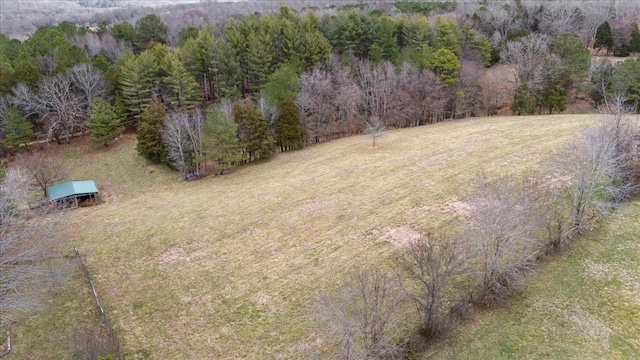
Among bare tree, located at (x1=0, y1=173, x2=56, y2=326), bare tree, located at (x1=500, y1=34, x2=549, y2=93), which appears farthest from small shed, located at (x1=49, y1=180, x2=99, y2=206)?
bare tree, located at (x1=500, y1=34, x2=549, y2=93)

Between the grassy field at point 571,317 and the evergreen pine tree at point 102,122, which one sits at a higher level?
the evergreen pine tree at point 102,122

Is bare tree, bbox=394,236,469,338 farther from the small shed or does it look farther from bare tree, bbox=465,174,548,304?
the small shed

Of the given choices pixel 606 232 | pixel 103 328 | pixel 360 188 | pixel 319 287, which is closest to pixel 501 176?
pixel 606 232

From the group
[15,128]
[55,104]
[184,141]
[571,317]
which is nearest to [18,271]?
[184,141]

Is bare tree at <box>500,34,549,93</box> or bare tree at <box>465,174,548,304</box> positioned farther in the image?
bare tree at <box>500,34,549,93</box>

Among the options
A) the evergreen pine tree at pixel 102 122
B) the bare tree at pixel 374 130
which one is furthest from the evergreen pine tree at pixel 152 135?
the bare tree at pixel 374 130

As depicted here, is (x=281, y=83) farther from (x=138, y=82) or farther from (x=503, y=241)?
(x=503, y=241)

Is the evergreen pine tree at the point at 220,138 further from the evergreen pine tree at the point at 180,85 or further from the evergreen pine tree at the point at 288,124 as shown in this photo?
the evergreen pine tree at the point at 180,85
